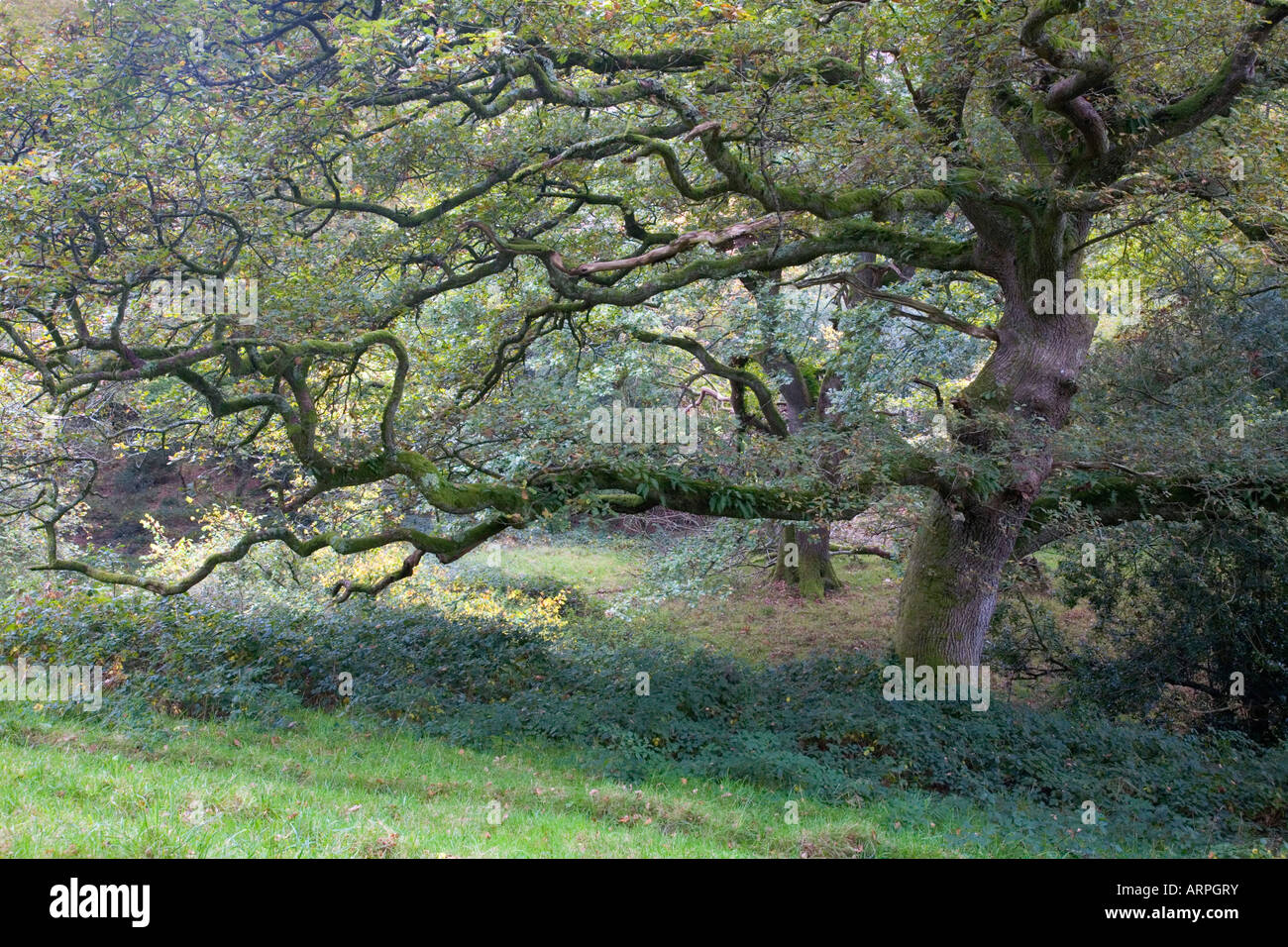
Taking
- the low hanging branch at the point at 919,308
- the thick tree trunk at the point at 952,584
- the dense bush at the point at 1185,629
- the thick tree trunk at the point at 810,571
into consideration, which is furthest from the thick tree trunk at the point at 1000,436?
the thick tree trunk at the point at 810,571

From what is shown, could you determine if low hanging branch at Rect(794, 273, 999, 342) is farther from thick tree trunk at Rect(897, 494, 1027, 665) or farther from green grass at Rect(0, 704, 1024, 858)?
green grass at Rect(0, 704, 1024, 858)

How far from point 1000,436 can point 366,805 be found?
7275 millimetres

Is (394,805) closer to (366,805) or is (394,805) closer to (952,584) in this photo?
(366,805)

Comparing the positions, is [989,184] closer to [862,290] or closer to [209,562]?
[862,290]

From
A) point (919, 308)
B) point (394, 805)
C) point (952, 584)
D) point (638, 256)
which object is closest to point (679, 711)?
point (952, 584)

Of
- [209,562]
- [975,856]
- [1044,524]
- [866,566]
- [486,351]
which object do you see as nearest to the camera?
[975,856]

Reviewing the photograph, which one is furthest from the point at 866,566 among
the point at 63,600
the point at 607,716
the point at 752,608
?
the point at 63,600

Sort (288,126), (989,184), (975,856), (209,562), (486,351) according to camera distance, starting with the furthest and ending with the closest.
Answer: (486,351) → (209,562) → (989,184) → (288,126) → (975,856)

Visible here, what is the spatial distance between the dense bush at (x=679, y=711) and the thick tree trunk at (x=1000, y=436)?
109 cm

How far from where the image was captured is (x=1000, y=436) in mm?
8859

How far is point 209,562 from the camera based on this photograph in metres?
9.29

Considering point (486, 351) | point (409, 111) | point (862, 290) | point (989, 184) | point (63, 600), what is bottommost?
point (63, 600)

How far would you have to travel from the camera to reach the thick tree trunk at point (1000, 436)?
899cm

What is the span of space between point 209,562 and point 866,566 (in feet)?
52.8
